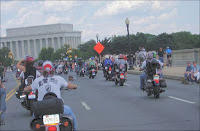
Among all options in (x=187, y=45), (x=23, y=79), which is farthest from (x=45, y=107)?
(x=187, y=45)

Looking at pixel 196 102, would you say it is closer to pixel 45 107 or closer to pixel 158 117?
pixel 158 117

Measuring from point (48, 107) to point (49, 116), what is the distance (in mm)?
184

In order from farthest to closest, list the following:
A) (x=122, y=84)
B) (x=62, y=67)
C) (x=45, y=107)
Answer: (x=62, y=67) → (x=122, y=84) → (x=45, y=107)

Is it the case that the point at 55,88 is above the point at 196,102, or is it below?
above

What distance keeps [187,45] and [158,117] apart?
12158 centimetres

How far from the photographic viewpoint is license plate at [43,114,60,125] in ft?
23.2

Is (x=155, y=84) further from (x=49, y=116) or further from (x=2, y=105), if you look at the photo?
(x=49, y=116)

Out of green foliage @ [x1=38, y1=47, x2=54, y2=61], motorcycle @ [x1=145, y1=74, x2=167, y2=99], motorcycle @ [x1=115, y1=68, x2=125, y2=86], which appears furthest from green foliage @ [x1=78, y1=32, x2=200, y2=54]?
motorcycle @ [x1=145, y1=74, x2=167, y2=99]

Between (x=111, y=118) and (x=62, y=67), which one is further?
(x=62, y=67)

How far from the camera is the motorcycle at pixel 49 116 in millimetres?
7012

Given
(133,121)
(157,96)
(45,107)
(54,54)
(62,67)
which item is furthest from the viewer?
(54,54)

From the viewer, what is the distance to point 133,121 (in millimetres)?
10648

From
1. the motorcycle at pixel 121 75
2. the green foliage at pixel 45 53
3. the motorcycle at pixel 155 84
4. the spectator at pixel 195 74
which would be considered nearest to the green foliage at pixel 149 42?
the green foliage at pixel 45 53

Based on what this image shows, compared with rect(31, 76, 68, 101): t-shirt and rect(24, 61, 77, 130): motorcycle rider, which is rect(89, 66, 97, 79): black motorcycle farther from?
rect(31, 76, 68, 101): t-shirt
